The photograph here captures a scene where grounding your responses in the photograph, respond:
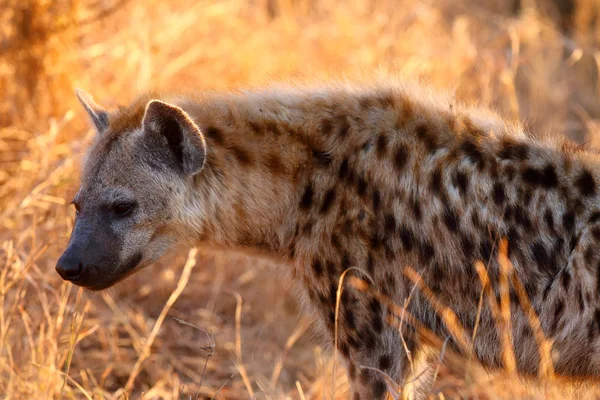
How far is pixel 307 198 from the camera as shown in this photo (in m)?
2.76

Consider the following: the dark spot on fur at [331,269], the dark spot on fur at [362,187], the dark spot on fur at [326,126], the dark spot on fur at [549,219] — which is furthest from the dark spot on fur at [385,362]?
the dark spot on fur at [326,126]

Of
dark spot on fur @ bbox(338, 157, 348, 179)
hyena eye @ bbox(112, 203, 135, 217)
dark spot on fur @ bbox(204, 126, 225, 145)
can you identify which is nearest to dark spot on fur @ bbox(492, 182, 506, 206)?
dark spot on fur @ bbox(338, 157, 348, 179)

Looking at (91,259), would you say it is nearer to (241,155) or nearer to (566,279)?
(241,155)

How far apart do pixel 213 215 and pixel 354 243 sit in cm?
48

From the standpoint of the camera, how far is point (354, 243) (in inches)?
104

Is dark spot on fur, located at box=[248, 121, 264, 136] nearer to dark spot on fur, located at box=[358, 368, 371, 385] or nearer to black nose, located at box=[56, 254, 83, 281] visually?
black nose, located at box=[56, 254, 83, 281]

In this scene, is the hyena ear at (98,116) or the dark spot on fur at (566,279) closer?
the dark spot on fur at (566,279)

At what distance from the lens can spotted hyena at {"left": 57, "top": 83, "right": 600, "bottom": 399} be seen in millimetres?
2580

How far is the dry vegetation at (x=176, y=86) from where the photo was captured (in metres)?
3.21

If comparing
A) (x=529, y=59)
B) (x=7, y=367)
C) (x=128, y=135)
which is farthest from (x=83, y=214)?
(x=529, y=59)

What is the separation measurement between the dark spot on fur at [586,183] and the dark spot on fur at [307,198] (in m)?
0.79

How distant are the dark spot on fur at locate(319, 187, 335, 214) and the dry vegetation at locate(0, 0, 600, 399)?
20.5 inches

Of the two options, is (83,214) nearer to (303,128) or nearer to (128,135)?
(128,135)

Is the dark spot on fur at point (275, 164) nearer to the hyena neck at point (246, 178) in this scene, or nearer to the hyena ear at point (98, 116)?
the hyena neck at point (246, 178)
